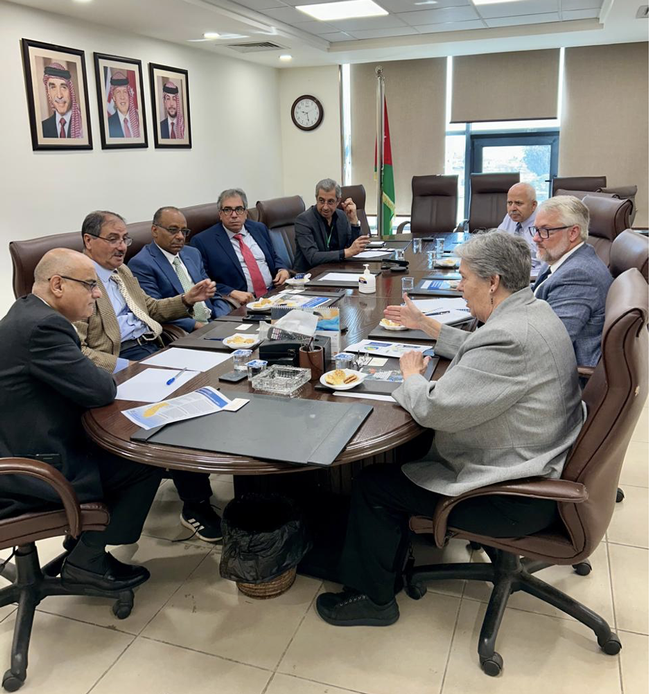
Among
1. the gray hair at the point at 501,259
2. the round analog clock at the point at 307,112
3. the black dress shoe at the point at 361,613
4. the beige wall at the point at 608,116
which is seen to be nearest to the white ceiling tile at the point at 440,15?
the beige wall at the point at 608,116

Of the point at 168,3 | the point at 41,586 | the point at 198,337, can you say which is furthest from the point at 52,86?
the point at 41,586

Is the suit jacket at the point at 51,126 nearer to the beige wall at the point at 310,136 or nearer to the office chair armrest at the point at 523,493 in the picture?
the beige wall at the point at 310,136

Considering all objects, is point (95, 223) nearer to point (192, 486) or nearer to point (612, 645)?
point (192, 486)

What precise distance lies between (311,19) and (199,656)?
5313 mm

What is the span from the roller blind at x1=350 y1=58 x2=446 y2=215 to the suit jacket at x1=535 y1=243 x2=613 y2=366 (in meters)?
5.74

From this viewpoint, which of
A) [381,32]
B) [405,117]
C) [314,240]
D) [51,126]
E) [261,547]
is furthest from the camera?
[405,117]

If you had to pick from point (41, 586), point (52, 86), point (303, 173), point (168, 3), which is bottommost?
point (41, 586)

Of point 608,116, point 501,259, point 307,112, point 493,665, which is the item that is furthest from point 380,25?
point 493,665

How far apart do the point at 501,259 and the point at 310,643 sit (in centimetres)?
125

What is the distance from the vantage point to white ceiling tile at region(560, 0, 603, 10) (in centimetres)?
507

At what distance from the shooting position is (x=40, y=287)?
1.81 meters

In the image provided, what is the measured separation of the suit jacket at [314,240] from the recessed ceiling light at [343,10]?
185 centimetres

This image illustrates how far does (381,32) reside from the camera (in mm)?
6113

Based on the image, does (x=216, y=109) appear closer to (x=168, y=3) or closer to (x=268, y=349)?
(x=168, y=3)
